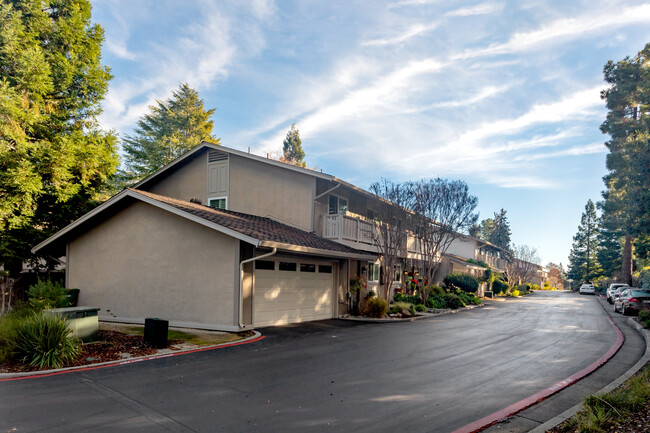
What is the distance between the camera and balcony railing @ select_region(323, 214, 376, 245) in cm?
1870

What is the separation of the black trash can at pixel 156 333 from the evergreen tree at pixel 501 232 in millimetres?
81276

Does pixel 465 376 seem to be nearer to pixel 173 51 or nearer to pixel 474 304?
pixel 173 51

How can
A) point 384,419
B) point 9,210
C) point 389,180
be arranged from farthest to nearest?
point 389,180 < point 9,210 < point 384,419

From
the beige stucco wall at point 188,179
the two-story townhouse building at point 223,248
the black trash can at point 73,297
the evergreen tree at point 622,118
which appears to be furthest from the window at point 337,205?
the evergreen tree at point 622,118

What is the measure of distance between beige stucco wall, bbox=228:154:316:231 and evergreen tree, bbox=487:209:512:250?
72.7 m

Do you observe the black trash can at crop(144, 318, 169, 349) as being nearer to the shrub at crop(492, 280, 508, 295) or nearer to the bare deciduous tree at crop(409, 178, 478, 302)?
the bare deciduous tree at crop(409, 178, 478, 302)

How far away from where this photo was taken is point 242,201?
65.6 ft

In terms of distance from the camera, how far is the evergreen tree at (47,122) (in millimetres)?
17266

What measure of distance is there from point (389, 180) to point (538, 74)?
8153 mm

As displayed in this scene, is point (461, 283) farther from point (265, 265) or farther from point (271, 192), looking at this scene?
point (265, 265)

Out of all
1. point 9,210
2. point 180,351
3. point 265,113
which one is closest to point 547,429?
point 180,351

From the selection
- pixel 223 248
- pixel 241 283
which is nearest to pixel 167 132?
pixel 223 248

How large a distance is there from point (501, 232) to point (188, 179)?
75795 mm

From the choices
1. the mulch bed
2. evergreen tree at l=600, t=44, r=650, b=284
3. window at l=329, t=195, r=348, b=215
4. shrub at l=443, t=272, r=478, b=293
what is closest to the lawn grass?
the mulch bed
